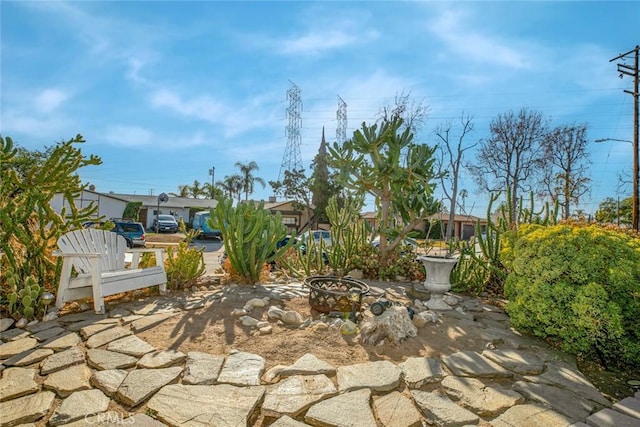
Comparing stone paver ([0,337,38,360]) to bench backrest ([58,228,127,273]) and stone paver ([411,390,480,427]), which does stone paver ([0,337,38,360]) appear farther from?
stone paver ([411,390,480,427])

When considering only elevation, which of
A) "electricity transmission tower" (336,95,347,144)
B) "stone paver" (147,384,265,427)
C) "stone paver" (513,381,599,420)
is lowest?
"stone paver" (513,381,599,420)

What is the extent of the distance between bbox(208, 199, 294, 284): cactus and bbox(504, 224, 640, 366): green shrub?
351 centimetres

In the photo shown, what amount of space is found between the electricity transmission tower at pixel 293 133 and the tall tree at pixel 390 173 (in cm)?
2171

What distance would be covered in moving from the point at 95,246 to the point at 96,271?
70 cm

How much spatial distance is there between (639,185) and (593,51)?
1079 centimetres

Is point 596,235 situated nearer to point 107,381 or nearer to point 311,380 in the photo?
point 311,380

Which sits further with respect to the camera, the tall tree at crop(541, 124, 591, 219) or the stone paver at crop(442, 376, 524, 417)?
the tall tree at crop(541, 124, 591, 219)

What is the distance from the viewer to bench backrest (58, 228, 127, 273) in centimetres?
370

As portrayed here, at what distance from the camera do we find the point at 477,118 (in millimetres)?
17172

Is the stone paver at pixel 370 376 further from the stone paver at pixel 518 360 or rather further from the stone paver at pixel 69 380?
the stone paver at pixel 69 380

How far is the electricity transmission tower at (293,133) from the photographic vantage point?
28.0 m

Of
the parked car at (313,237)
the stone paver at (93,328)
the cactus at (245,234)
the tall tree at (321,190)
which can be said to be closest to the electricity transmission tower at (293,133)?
the tall tree at (321,190)

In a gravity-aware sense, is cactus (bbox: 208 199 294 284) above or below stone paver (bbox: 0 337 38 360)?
above

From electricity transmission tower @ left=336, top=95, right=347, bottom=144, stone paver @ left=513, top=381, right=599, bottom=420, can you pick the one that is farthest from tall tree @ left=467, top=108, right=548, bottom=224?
stone paver @ left=513, top=381, right=599, bottom=420
